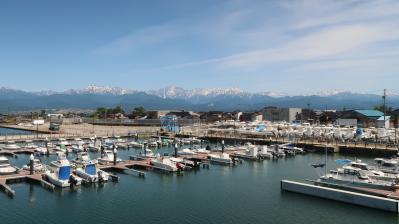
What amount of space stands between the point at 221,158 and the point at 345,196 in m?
20.8

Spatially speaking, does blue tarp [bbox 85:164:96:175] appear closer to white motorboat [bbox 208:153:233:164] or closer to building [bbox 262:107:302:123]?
white motorboat [bbox 208:153:233:164]

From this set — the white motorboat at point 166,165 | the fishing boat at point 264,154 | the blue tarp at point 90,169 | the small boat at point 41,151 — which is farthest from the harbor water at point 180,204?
the small boat at point 41,151

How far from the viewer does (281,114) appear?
114m

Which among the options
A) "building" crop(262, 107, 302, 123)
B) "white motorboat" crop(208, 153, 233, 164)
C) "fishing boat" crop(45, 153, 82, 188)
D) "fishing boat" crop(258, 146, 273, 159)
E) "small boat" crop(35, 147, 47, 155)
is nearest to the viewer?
"fishing boat" crop(45, 153, 82, 188)

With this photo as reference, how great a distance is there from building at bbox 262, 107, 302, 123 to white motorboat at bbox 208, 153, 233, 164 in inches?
2492

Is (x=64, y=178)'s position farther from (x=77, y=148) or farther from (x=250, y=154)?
(x=250, y=154)

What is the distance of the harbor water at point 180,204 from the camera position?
27.4 meters

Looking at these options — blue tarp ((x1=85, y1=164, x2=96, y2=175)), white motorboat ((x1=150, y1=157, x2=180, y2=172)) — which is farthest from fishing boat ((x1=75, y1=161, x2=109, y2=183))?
white motorboat ((x1=150, y1=157, x2=180, y2=172))

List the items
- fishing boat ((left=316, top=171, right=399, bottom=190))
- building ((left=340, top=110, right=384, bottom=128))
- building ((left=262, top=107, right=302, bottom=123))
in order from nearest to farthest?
fishing boat ((left=316, top=171, right=399, bottom=190)) → building ((left=340, top=110, right=384, bottom=128)) → building ((left=262, top=107, right=302, bottom=123))

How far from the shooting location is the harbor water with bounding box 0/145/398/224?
27.4 metres

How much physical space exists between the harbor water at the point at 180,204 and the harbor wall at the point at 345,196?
0.48 meters

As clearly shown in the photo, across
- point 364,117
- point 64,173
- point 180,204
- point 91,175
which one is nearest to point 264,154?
point 180,204

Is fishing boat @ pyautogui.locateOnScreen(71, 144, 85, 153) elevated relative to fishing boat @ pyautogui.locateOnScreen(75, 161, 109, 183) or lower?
elevated

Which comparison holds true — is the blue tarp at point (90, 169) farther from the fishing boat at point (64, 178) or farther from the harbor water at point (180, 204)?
the harbor water at point (180, 204)
